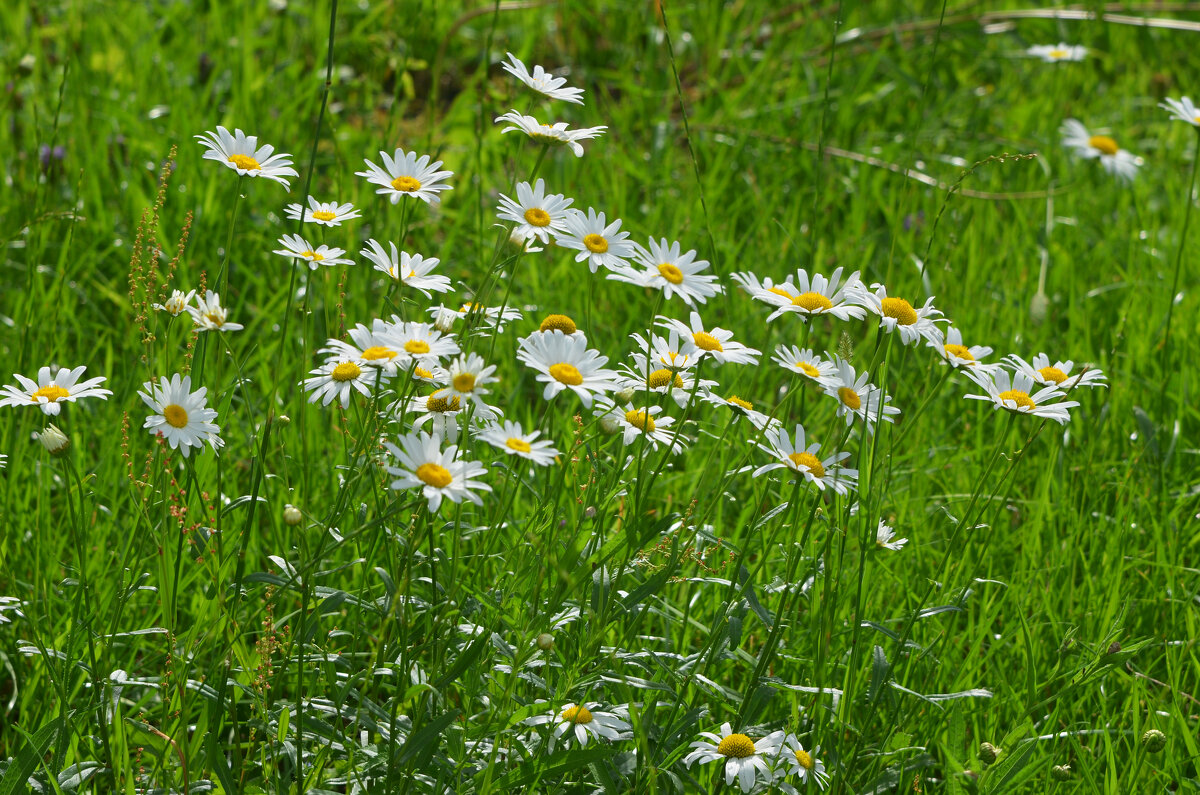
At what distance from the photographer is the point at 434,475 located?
108cm

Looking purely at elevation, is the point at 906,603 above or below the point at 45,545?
below

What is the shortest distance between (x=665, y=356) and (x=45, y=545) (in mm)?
1053

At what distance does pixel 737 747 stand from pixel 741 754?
11 mm

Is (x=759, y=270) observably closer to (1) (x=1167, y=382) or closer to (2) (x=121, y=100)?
(1) (x=1167, y=382)

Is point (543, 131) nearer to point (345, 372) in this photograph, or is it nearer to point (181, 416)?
point (345, 372)

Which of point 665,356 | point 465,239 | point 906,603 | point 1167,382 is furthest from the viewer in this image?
point 465,239

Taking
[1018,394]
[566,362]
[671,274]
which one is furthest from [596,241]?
[1018,394]

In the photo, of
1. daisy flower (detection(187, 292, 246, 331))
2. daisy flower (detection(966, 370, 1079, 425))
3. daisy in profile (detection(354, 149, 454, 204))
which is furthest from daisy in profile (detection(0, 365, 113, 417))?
daisy flower (detection(966, 370, 1079, 425))

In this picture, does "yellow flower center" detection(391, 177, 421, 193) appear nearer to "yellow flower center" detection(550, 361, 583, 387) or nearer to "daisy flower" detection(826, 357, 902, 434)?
"yellow flower center" detection(550, 361, 583, 387)

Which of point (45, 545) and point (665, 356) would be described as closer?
point (665, 356)

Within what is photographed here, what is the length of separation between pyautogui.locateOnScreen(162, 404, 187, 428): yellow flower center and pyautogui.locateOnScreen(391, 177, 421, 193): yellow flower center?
39 cm

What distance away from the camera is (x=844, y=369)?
1.33m

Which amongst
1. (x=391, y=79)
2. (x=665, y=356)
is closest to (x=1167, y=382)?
(x=665, y=356)

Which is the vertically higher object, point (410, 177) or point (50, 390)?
point (410, 177)
